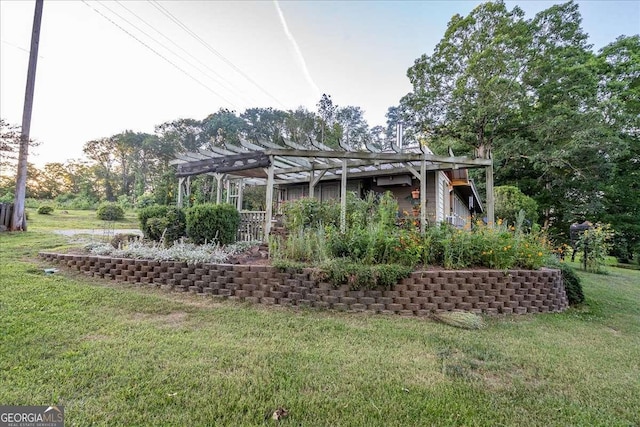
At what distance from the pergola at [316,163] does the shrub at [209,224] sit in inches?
37.3

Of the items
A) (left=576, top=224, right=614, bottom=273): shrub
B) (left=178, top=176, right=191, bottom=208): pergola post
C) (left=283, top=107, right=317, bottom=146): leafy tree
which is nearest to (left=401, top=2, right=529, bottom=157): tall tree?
(left=576, top=224, right=614, bottom=273): shrub

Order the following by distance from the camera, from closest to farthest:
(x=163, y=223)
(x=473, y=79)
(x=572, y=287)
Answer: (x=572, y=287) < (x=163, y=223) < (x=473, y=79)

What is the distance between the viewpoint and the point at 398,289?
404 cm

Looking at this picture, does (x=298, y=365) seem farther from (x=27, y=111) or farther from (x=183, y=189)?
(x=27, y=111)

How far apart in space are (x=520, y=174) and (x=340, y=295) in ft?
61.6

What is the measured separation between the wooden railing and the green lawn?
139 inches

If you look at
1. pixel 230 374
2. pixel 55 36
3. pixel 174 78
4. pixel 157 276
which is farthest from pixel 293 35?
pixel 230 374

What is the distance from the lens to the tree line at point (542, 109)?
1491cm

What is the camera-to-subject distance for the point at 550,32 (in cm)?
1609

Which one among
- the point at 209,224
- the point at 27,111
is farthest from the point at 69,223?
the point at 209,224

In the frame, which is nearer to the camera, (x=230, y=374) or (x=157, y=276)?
(x=230, y=374)

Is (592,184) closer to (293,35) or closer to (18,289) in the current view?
(293,35)

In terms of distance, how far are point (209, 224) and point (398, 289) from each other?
4.38m

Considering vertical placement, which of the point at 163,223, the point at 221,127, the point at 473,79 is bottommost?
the point at 163,223
